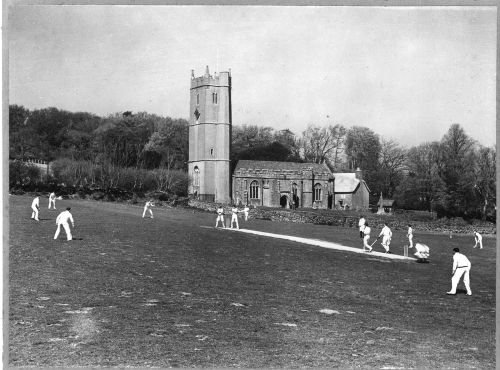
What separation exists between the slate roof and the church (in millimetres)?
225

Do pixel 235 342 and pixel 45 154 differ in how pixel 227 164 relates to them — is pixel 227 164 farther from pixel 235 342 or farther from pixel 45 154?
pixel 235 342

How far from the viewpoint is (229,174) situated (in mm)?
84812

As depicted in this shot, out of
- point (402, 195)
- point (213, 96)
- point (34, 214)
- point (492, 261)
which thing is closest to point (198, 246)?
point (34, 214)

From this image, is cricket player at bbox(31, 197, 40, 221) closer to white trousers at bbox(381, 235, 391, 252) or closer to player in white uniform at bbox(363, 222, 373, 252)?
player in white uniform at bbox(363, 222, 373, 252)

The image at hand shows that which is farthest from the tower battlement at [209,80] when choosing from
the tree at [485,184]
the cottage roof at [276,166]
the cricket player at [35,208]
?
the cricket player at [35,208]

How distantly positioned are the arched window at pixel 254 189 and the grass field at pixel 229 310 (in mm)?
60234

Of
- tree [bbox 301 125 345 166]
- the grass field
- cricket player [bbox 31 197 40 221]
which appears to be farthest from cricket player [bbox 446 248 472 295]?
tree [bbox 301 125 345 166]

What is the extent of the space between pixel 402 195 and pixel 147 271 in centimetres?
4365

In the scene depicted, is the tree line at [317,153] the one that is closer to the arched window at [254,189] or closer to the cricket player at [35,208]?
the cricket player at [35,208]

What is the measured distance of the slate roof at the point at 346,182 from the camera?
85.9m

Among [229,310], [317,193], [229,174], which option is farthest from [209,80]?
[229,310]

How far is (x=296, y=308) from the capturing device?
52.9 ft

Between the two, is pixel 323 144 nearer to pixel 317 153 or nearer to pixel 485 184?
pixel 317 153

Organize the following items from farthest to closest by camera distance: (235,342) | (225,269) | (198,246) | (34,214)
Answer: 1. (34,214)
2. (198,246)
3. (225,269)
4. (235,342)
